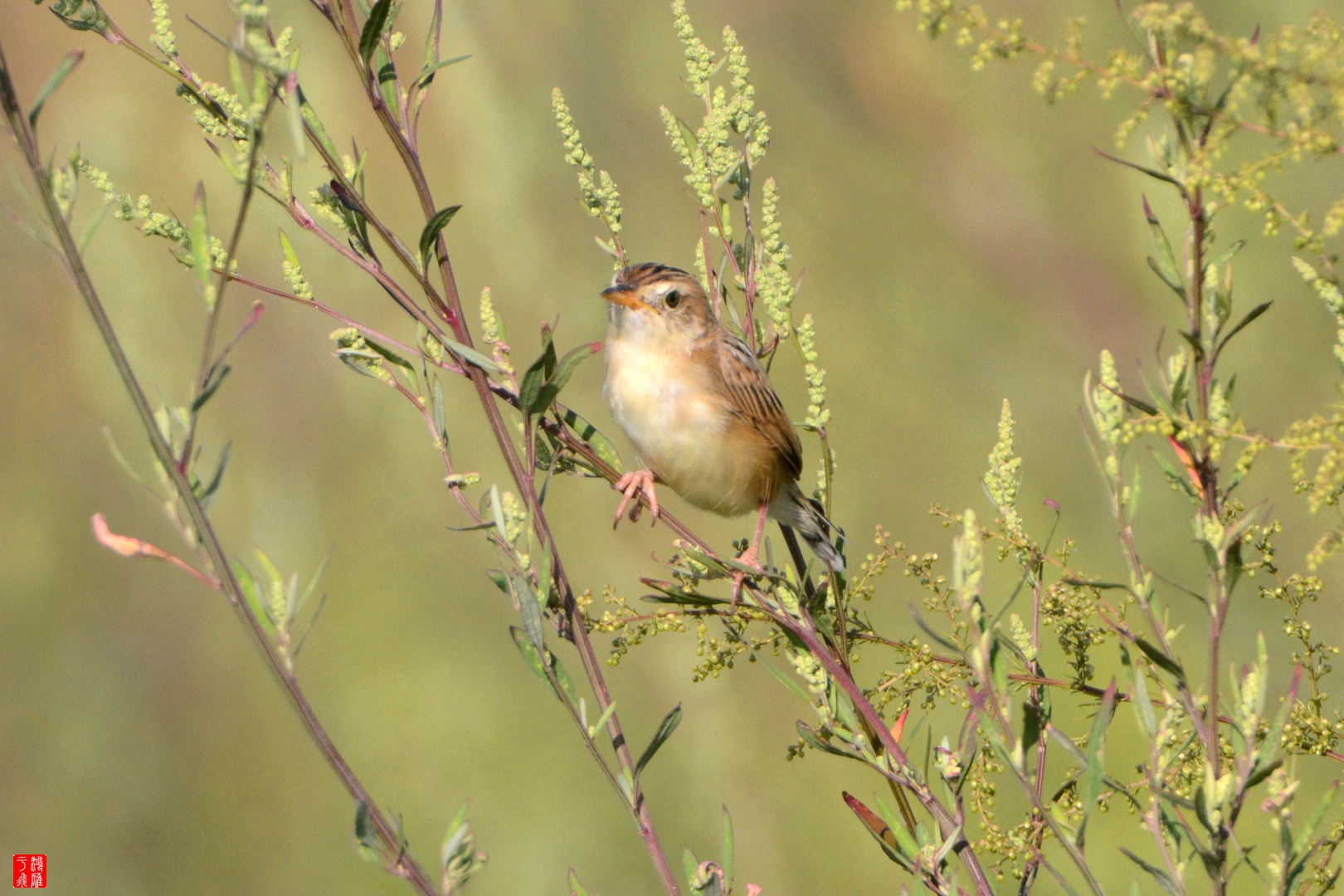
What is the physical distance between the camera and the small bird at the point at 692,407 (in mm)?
3146

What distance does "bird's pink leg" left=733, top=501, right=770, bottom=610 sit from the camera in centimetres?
148

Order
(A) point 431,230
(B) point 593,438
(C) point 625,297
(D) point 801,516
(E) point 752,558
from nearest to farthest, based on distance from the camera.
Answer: (A) point 431,230 < (B) point 593,438 < (E) point 752,558 < (C) point 625,297 < (D) point 801,516

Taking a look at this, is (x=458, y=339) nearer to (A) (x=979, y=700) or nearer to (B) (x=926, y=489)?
(A) (x=979, y=700)

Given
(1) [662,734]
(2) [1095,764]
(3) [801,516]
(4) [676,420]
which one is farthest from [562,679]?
(3) [801,516]

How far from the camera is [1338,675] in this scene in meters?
3.96

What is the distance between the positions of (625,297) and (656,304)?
0.42ft

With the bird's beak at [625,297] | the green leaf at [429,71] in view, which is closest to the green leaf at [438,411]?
the green leaf at [429,71]

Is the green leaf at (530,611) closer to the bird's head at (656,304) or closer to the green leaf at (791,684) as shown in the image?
the green leaf at (791,684)

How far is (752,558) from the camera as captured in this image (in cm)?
271

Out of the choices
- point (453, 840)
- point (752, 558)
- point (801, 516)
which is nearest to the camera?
point (453, 840)

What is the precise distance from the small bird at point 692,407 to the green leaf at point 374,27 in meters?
1.92

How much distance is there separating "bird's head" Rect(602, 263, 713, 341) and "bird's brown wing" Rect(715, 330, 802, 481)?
115 mm

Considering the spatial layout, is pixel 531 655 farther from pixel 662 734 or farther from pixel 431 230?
pixel 431 230

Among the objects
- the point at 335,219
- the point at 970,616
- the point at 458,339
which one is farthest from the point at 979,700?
the point at 335,219
